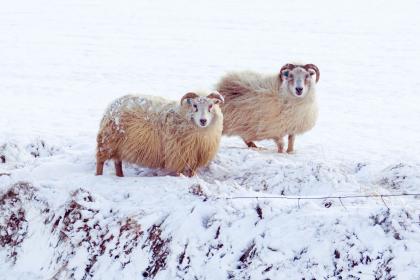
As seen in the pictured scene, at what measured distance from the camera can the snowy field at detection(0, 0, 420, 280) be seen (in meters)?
6.20

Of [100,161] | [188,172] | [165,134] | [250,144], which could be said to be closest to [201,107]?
[165,134]

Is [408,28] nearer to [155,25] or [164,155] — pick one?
[155,25]

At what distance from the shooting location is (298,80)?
10.6 meters

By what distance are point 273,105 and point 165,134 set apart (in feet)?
8.99

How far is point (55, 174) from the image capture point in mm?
9047

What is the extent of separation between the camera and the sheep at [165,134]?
345 inches

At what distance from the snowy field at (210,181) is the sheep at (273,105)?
2.01ft

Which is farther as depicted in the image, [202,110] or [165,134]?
[165,134]

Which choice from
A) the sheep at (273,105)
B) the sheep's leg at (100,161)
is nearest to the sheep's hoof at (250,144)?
the sheep at (273,105)

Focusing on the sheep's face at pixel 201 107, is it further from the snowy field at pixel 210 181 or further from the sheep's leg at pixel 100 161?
the sheep's leg at pixel 100 161

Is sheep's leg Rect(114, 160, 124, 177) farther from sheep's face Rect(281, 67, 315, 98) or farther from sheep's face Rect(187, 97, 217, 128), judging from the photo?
sheep's face Rect(281, 67, 315, 98)

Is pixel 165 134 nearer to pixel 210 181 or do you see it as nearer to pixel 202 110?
pixel 202 110

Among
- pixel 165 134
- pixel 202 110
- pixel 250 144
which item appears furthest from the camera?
pixel 250 144

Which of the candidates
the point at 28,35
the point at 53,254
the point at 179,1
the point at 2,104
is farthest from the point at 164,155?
the point at 179,1
